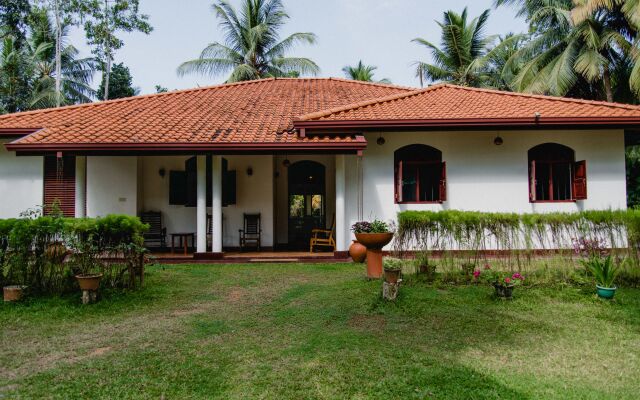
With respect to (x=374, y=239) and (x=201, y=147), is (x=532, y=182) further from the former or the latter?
(x=201, y=147)

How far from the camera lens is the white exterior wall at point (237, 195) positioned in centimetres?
1119

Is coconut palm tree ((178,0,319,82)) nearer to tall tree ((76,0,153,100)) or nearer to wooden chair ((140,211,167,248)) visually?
tall tree ((76,0,153,100))

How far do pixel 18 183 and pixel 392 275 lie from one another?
9870 millimetres

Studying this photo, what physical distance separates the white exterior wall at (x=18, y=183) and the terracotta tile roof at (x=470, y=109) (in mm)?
6904

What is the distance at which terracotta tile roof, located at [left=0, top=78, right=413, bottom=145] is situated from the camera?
922 cm

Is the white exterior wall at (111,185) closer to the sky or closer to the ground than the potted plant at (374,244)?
closer to the sky

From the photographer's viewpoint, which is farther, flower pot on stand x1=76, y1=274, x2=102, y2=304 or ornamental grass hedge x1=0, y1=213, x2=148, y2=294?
ornamental grass hedge x1=0, y1=213, x2=148, y2=294

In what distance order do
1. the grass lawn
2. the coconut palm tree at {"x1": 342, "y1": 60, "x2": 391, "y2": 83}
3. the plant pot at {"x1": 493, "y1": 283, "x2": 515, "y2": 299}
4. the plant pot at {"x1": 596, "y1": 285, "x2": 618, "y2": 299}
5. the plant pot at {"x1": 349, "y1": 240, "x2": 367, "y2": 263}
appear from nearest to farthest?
the grass lawn, the plant pot at {"x1": 596, "y1": 285, "x2": 618, "y2": 299}, the plant pot at {"x1": 493, "y1": 283, "x2": 515, "y2": 299}, the plant pot at {"x1": 349, "y1": 240, "x2": 367, "y2": 263}, the coconut palm tree at {"x1": 342, "y1": 60, "x2": 391, "y2": 83}

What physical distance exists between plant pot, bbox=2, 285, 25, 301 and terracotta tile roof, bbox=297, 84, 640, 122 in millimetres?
6044

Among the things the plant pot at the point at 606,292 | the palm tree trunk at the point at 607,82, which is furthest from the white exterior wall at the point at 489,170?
the palm tree trunk at the point at 607,82

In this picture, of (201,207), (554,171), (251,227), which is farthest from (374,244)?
(554,171)

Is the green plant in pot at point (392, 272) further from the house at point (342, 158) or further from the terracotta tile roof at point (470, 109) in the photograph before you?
the terracotta tile roof at point (470, 109)

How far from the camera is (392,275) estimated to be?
18.2 feet

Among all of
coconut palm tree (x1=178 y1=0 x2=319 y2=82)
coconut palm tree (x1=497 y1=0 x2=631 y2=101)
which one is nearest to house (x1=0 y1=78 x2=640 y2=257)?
coconut palm tree (x1=497 y1=0 x2=631 y2=101)
